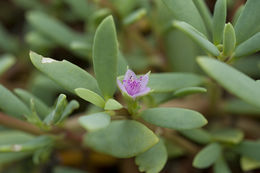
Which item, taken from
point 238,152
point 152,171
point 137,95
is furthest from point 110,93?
point 238,152

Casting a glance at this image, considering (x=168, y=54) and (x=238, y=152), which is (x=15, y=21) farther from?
(x=238, y=152)

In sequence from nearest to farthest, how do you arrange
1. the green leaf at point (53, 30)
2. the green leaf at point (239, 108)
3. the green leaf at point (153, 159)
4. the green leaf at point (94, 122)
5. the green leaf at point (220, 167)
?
the green leaf at point (94, 122) → the green leaf at point (153, 159) → the green leaf at point (220, 167) → the green leaf at point (239, 108) → the green leaf at point (53, 30)

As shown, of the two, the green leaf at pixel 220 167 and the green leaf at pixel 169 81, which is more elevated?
the green leaf at pixel 169 81

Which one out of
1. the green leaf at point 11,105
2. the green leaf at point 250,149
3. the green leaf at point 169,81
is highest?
the green leaf at point 11,105

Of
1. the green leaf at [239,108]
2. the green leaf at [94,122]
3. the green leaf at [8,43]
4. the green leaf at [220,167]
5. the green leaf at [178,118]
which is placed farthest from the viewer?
the green leaf at [8,43]

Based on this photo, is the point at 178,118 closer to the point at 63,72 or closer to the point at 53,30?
the point at 63,72

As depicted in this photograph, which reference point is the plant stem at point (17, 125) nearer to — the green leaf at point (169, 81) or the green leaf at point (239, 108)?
the green leaf at point (169, 81)

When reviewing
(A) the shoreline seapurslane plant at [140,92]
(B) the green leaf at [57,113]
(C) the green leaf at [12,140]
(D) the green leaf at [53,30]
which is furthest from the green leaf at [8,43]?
(B) the green leaf at [57,113]

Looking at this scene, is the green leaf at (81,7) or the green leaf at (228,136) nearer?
the green leaf at (228,136)
